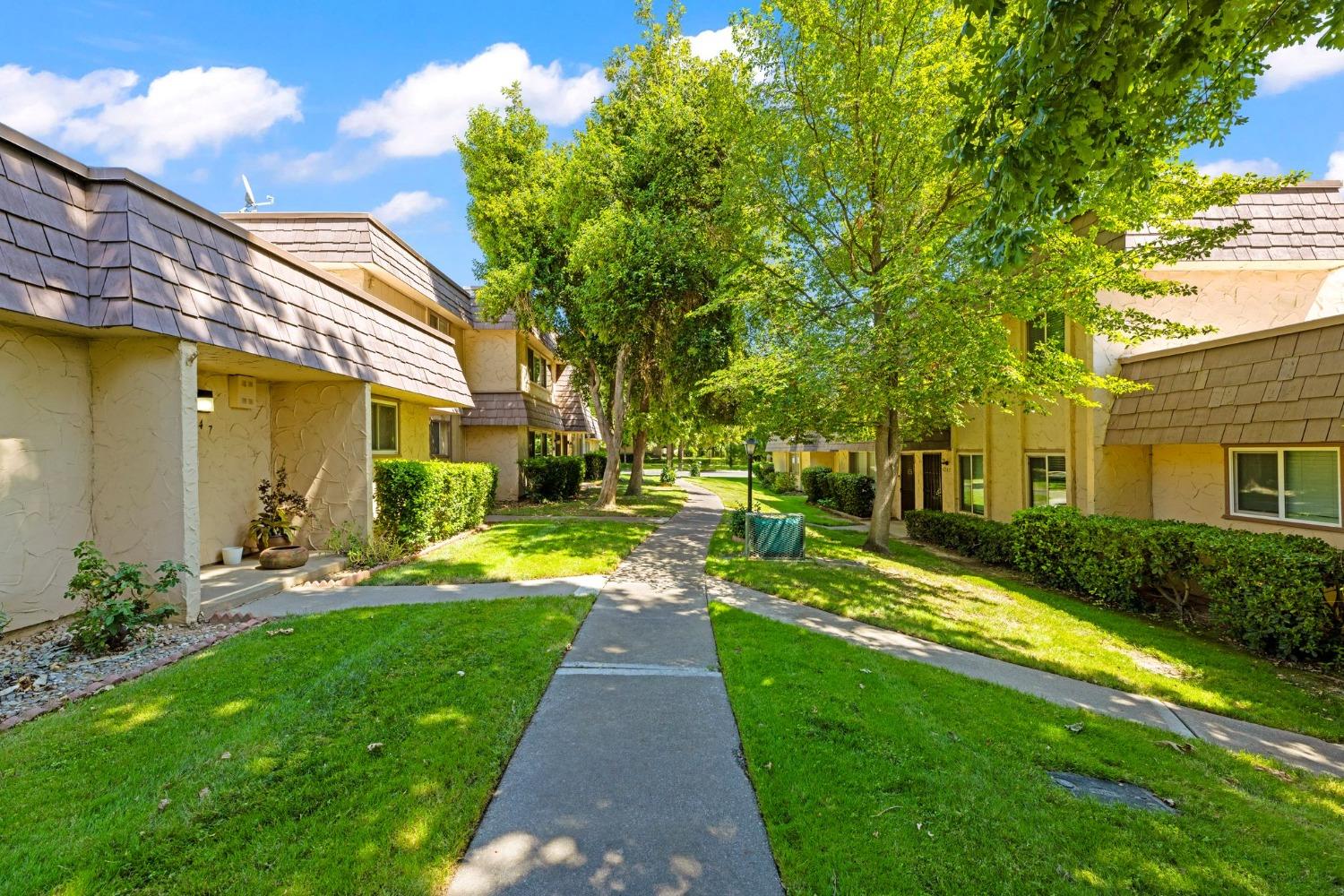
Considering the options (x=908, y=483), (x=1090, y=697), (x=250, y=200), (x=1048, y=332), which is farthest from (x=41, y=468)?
(x=908, y=483)

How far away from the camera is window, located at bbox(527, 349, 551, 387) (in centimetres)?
2011

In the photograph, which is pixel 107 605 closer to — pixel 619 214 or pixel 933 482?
pixel 619 214

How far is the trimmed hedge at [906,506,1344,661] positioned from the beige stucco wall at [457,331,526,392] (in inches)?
586

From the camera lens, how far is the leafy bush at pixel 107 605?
4.55 m

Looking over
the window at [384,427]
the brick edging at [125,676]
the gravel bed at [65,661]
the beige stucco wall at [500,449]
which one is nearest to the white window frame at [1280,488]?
the brick edging at [125,676]

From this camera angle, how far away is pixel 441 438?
1678 cm

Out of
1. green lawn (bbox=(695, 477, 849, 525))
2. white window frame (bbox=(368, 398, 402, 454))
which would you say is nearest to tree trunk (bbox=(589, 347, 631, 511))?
green lawn (bbox=(695, 477, 849, 525))

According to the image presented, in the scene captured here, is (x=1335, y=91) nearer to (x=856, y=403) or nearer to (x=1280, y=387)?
(x=1280, y=387)

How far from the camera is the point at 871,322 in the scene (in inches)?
399

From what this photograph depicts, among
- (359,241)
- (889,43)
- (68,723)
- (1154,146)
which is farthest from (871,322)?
(359,241)

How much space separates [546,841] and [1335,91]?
37.4 feet

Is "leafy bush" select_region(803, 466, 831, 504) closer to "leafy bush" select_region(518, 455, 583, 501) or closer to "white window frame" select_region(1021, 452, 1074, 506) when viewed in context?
"white window frame" select_region(1021, 452, 1074, 506)

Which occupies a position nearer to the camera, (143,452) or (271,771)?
(271,771)

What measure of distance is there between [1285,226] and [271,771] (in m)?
16.6
